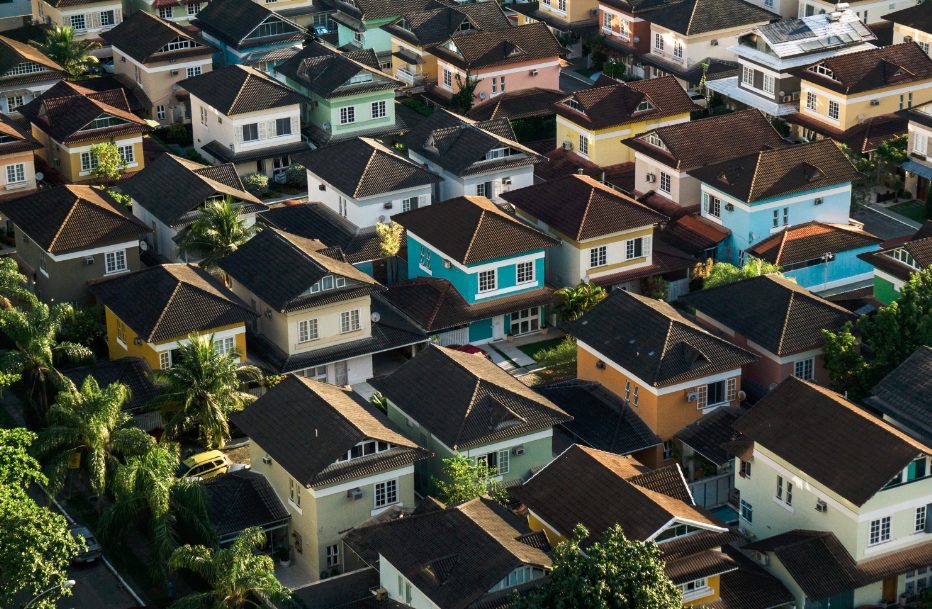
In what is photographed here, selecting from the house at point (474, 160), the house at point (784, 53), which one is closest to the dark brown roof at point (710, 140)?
the house at point (474, 160)

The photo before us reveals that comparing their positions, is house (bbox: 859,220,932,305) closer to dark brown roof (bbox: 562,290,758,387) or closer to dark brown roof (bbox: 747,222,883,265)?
dark brown roof (bbox: 747,222,883,265)

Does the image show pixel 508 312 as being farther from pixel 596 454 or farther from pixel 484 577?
pixel 484 577

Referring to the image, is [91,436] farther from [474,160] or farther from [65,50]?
[65,50]

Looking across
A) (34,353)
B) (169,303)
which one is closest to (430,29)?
(169,303)

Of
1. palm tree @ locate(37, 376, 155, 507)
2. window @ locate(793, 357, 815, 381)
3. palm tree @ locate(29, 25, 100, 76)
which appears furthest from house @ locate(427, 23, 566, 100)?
palm tree @ locate(37, 376, 155, 507)

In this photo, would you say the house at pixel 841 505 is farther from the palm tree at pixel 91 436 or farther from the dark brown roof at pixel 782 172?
the palm tree at pixel 91 436
